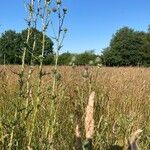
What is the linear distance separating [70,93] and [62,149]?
1.94m

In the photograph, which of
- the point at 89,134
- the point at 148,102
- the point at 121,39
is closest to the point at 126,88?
the point at 148,102

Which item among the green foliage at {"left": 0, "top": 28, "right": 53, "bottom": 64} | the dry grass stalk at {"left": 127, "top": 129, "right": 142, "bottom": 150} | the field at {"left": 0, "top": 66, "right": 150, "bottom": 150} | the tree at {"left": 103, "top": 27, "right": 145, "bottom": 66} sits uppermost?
the tree at {"left": 103, "top": 27, "right": 145, "bottom": 66}

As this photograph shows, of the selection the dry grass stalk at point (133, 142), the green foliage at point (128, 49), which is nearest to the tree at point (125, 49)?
the green foliage at point (128, 49)

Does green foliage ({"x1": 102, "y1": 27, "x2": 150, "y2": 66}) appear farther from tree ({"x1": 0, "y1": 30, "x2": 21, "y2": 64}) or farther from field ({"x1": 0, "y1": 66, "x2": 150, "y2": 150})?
tree ({"x1": 0, "y1": 30, "x2": 21, "y2": 64})

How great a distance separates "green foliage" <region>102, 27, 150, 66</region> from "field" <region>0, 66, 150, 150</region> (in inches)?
1845

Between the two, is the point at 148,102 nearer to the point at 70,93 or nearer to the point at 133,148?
the point at 70,93

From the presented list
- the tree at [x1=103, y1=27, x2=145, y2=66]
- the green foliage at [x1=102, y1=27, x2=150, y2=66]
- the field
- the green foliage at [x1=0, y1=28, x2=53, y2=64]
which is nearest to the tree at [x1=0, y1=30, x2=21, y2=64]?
the green foliage at [x1=0, y1=28, x2=53, y2=64]

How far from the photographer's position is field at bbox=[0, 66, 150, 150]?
84.2 inches

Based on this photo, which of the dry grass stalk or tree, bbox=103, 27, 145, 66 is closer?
the dry grass stalk

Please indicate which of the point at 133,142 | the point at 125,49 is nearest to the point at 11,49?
the point at 133,142

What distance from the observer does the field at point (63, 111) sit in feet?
7.02

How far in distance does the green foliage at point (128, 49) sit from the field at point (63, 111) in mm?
46874

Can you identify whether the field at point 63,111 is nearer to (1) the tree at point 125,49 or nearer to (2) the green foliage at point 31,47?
(2) the green foliage at point 31,47

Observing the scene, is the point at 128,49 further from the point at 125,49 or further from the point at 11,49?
the point at 11,49
